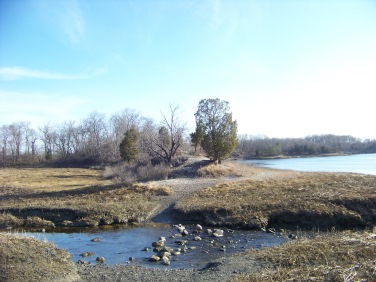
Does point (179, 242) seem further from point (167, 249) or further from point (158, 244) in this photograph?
point (167, 249)

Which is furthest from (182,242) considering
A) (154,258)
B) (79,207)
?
(79,207)

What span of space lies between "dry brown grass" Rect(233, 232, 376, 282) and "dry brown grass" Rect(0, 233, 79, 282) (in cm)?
535

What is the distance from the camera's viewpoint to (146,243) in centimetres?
1367

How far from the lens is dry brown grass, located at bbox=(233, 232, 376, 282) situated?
26.0ft

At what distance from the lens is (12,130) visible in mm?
91250

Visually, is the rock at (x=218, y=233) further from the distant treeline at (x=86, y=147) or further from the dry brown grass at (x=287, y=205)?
the distant treeline at (x=86, y=147)

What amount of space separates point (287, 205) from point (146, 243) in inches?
320

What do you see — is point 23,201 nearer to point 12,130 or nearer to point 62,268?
point 62,268

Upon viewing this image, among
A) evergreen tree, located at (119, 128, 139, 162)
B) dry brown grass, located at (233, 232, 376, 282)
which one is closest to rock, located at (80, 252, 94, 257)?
dry brown grass, located at (233, 232, 376, 282)

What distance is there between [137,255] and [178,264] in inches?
76.1

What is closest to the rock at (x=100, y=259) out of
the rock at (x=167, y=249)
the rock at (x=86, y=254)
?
the rock at (x=86, y=254)

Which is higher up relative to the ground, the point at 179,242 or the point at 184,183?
the point at 184,183

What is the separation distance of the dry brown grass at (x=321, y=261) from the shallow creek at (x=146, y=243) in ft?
6.64

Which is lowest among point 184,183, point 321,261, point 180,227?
point 180,227
